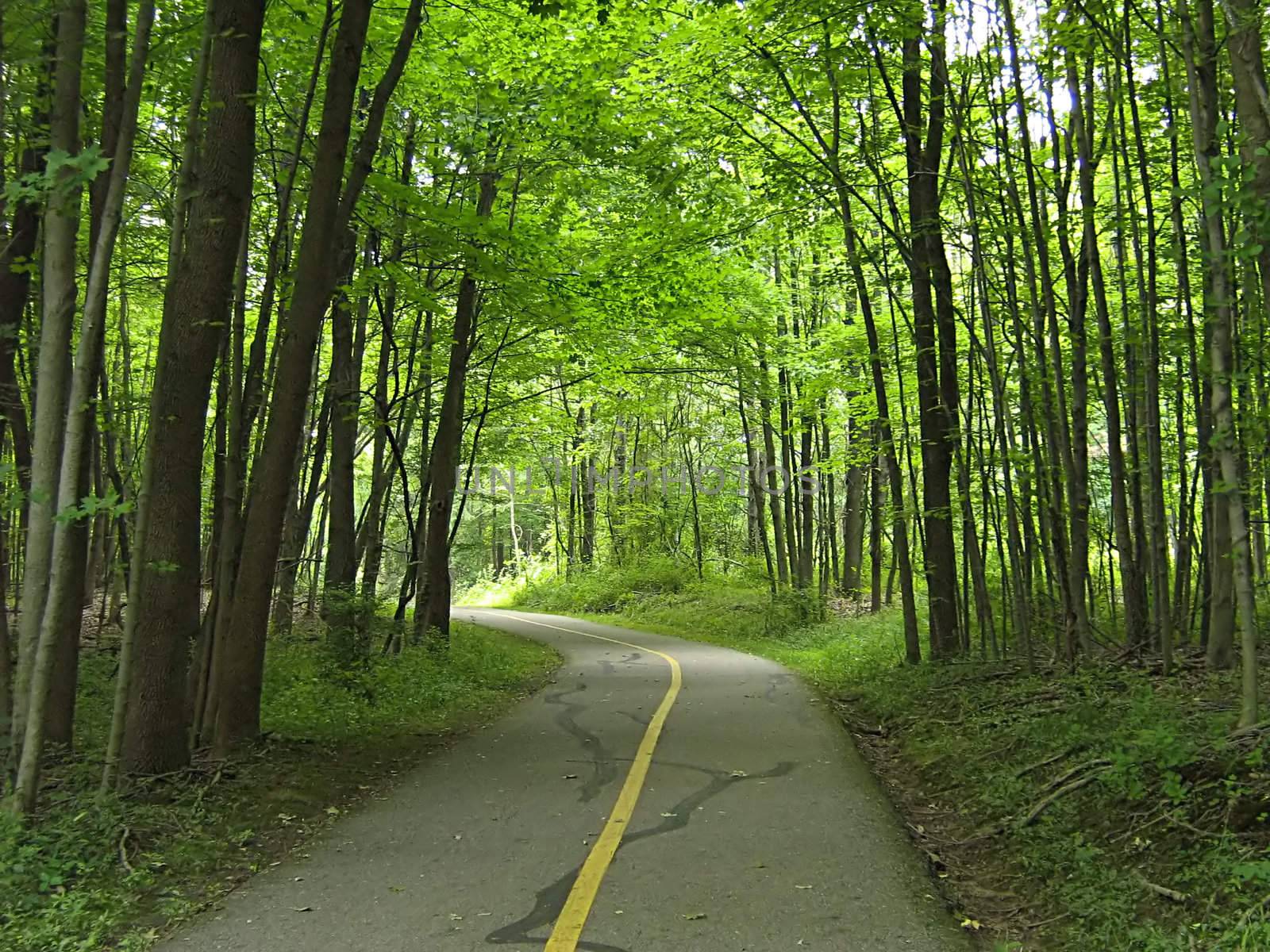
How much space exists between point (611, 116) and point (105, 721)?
10.4 meters

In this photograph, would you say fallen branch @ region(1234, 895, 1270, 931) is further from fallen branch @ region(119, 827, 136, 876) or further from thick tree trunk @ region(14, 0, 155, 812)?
thick tree trunk @ region(14, 0, 155, 812)

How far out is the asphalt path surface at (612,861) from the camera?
13.8 ft

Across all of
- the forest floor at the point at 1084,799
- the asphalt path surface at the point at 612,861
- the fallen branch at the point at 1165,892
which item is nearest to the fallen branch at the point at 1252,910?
the forest floor at the point at 1084,799

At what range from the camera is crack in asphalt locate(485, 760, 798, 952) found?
13.5 feet

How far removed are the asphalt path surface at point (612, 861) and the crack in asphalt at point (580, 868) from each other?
1 cm

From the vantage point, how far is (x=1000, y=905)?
4883 mm

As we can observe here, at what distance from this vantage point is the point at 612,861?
17.4 feet

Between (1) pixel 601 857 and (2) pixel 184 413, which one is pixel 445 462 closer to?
(2) pixel 184 413

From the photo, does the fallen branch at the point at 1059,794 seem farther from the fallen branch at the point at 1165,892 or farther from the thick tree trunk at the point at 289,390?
the thick tree trunk at the point at 289,390

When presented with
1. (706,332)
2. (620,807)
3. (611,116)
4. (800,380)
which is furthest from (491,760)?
(800,380)

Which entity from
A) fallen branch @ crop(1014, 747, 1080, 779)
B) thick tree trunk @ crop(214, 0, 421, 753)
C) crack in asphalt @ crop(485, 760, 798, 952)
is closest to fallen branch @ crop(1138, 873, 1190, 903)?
→ fallen branch @ crop(1014, 747, 1080, 779)

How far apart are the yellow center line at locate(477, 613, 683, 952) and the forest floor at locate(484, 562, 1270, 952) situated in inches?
77.4

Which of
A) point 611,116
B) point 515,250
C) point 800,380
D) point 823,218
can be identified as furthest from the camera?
point 800,380

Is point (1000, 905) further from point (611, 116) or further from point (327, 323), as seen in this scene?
point (327, 323)
